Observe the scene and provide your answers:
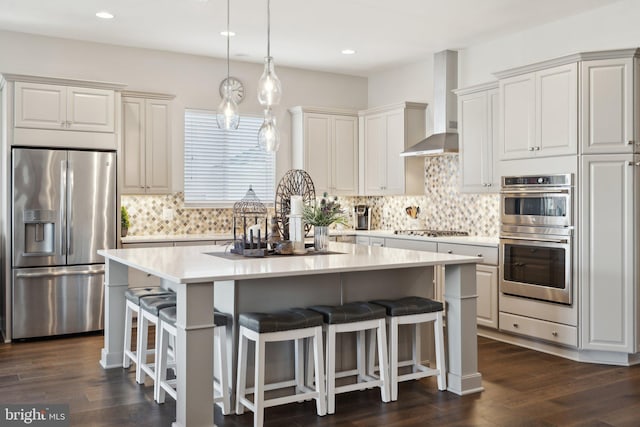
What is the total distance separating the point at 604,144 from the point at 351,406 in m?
2.73

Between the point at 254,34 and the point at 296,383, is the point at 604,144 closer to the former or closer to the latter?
the point at 296,383

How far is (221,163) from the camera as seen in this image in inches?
275

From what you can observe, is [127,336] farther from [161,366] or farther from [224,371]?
[224,371]

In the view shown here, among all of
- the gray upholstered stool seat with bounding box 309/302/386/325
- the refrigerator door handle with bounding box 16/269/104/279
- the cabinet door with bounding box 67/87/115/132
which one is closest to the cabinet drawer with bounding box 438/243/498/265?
the gray upholstered stool seat with bounding box 309/302/386/325

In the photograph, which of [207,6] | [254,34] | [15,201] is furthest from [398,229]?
[15,201]

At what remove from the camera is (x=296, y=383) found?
3668mm

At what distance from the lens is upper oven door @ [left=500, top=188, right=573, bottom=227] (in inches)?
185

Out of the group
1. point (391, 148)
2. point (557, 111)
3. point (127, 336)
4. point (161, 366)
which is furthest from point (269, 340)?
point (391, 148)

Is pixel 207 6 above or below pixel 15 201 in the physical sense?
above

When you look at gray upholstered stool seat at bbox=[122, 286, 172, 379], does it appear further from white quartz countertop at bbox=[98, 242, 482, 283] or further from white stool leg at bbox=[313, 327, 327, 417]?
white stool leg at bbox=[313, 327, 327, 417]

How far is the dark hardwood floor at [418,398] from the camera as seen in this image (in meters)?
3.36

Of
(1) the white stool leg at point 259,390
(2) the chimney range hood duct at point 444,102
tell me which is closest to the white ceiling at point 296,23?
(2) the chimney range hood duct at point 444,102

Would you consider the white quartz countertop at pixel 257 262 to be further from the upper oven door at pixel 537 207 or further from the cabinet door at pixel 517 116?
the cabinet door at pixel 517 116

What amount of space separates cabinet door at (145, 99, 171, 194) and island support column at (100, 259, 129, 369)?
182 cm
